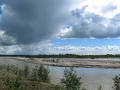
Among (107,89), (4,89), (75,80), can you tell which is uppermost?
(75,80)

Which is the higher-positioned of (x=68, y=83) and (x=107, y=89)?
(x=68, y=83)

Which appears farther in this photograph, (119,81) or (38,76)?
(38,76)

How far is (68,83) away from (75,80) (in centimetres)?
63

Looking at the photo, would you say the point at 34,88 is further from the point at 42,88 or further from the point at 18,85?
the point at 18,85

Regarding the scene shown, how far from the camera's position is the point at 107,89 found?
2459cm

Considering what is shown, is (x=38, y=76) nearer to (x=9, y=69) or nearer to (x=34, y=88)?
(x=34, y=88)

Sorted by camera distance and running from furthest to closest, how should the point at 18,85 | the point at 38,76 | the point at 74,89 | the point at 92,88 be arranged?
1. the point at 92,88
2. the point at 38,76
3. the point at 18,85
4. the point at 74,89

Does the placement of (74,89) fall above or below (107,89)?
above

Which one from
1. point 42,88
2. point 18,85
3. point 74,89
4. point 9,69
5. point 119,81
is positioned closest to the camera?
point 74,89

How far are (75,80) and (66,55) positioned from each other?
540 ft

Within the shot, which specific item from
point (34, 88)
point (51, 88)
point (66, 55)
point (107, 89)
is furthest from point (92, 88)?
point (66, 55)

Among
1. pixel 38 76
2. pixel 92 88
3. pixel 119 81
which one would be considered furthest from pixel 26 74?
pixel 119 81

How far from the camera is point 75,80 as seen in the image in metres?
12.8

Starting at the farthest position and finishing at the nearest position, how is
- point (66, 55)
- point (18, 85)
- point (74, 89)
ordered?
point (66, 55) → point (18, 85) → point (74, 89)
